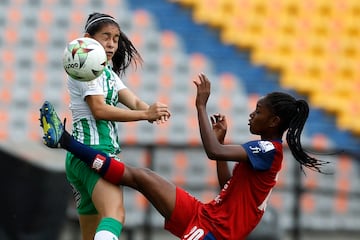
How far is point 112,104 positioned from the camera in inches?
224

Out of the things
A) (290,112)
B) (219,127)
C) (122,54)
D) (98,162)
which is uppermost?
(122,54)

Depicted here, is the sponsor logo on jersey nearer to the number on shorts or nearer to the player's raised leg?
the player's raised leg

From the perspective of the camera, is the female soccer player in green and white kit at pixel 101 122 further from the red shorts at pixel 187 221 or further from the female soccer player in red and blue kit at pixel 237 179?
the red shorts at pixel 187 221

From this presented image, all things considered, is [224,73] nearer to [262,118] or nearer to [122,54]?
[122,54]

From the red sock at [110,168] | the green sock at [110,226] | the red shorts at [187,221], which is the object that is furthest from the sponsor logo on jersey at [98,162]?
the red shorts at [187,221]

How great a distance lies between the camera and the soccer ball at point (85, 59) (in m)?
5.38

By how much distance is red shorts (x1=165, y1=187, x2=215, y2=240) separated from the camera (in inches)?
226

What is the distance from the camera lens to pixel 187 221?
5.80 m

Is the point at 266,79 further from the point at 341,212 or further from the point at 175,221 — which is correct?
the point at 175,221

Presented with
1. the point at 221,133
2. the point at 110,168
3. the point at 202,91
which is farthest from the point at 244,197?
the point at 110,168

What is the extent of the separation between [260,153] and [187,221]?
1.78 feet

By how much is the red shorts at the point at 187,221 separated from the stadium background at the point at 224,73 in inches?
167

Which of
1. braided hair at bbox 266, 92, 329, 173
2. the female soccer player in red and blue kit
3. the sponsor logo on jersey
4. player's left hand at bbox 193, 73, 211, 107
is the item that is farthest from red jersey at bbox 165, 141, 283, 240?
the sponsor logo on jersey

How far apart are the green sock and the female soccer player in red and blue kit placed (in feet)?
0.77
